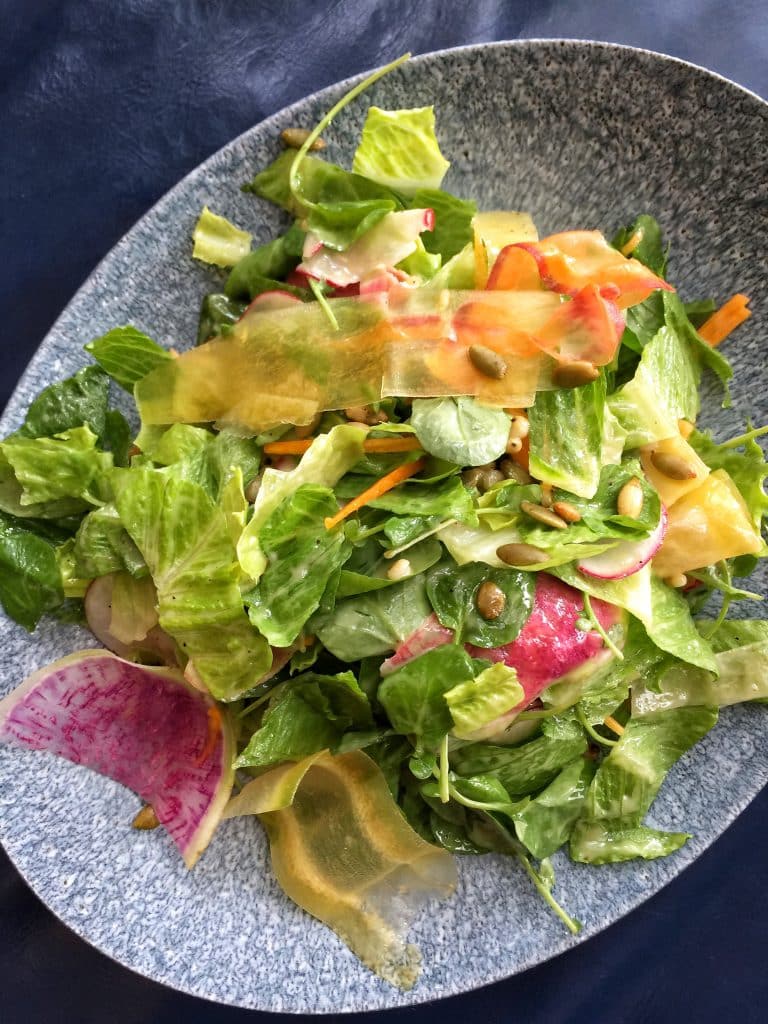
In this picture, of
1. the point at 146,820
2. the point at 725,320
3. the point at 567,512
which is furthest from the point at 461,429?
the point at 146,820

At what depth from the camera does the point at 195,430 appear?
1.62 meters

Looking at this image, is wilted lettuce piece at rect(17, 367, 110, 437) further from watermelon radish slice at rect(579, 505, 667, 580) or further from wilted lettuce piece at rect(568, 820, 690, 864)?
wilted lettuce piece at rect(568, 820, 690, 864)

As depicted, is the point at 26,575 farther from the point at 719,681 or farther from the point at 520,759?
the point at 719,681

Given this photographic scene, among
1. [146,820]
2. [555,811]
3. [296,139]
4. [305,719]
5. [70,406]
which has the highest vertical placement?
[296,139]

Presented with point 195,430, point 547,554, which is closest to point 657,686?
point 547,554

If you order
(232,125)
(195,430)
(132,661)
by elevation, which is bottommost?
(132,661)

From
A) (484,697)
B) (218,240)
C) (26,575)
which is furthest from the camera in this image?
(218,240)

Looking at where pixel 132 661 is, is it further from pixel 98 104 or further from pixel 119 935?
pixel 98 104

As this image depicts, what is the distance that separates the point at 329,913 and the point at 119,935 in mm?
429

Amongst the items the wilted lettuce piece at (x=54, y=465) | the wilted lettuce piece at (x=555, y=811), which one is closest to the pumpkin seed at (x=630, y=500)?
the wilted lettuce piece at (x=555, y=811)

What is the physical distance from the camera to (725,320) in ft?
5.67

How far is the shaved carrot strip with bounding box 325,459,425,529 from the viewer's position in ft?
4.86

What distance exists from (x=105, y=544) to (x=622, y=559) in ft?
3.31

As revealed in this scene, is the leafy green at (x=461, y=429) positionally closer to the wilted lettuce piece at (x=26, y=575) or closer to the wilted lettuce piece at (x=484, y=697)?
the wilted lettuce piece at (x=484, y=697)
